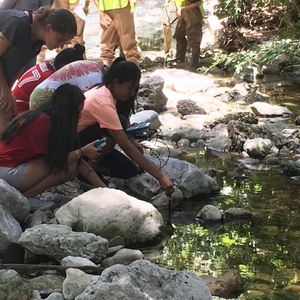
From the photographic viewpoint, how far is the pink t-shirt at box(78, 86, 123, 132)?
3.77m

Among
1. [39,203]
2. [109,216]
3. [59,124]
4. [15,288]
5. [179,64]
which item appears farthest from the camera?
[179,64]

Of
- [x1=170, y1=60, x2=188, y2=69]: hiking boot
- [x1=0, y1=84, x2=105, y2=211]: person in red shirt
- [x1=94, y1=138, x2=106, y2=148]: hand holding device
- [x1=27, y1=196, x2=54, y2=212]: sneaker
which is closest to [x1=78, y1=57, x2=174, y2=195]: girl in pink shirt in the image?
[x1=94, y1=138, x2=106, y2=148]: hand holding device

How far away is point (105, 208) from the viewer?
3334 millimetres

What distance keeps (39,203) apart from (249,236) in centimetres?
127

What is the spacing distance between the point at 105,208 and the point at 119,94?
0.82m

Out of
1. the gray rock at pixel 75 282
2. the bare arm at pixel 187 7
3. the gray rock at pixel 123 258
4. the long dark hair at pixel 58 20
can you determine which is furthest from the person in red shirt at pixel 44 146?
the bare arm at pixel 187 7

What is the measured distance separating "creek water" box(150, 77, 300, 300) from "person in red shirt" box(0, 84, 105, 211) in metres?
0.76

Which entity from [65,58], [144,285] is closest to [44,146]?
[65,58]

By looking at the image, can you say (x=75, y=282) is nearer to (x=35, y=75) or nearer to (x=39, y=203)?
(x=39, y=203)

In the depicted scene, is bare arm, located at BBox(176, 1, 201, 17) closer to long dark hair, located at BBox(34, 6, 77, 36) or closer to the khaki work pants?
the khaki work pants

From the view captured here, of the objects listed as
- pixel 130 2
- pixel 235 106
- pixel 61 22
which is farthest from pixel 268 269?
pixel 130 2

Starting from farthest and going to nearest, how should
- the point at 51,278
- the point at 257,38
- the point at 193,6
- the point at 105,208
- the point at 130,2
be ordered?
the point at 257,38
the point at 193,6
the point at 130,2
the point at 105,208
the point at 51,278

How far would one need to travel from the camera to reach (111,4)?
7.00 meters

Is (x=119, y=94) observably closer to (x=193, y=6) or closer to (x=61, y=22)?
(x=61, y=22)
